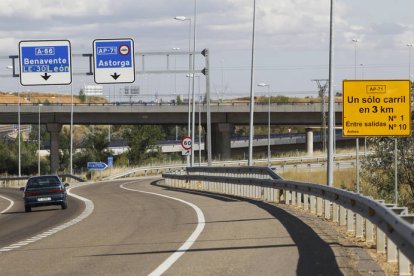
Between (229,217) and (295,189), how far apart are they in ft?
13.4

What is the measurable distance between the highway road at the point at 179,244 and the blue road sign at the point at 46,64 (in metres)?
15.9

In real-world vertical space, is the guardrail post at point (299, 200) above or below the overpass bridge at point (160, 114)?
below

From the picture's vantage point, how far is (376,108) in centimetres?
2258

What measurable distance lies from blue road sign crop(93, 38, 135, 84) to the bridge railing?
19.8ft

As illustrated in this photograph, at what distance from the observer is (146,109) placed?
89.5m

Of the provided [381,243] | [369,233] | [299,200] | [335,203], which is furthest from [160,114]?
[381,243]

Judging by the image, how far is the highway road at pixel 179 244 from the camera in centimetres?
1253

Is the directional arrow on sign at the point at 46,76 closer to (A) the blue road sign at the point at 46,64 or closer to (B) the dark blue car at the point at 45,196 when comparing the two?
(A) the blue road sign at the point at 46,64

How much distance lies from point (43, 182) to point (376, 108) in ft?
48.8

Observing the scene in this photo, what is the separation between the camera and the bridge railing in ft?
35.5

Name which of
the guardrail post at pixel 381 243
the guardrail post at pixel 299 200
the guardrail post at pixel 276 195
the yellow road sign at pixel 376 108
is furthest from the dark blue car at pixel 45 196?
the guardrail post at pixel 381 243

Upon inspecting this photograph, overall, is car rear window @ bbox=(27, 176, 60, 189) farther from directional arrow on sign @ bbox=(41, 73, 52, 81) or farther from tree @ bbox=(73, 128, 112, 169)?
tree @ bbox=(73, 128, 112, 169)

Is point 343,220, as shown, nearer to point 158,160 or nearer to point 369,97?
point 369,97

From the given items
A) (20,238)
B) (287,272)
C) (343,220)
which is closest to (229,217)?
(343,220)
